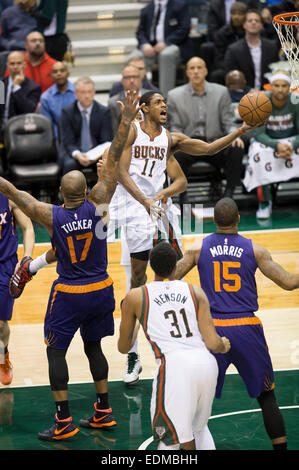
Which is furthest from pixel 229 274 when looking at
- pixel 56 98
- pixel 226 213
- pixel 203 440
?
pixel 56 98

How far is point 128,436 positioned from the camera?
5.52 m

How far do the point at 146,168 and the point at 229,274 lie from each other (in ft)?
6.99

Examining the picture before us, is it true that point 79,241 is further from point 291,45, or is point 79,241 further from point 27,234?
point 291,45

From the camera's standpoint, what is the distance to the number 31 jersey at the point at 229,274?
508 cm

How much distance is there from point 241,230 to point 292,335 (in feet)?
11.0

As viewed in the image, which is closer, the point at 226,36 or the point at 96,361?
the point at 96,361

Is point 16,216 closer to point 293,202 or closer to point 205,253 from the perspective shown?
point 205,253

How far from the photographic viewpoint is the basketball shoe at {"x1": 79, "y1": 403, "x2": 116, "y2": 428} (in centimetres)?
568

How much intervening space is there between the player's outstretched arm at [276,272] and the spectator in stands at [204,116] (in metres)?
6.16

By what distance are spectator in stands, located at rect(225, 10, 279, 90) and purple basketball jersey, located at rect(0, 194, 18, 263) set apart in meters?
6.84

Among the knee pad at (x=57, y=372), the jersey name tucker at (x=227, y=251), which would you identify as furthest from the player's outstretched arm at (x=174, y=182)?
the knee pad at (x=57, y=372)

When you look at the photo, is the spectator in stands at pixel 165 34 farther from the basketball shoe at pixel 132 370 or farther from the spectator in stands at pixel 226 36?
the basketball shoe at pixel 132 370

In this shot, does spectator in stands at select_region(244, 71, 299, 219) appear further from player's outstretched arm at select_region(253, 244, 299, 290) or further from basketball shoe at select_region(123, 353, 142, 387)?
player's outstretched arm at select_region(253, 244, 299, 290)

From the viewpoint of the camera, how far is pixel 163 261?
15.1ft
